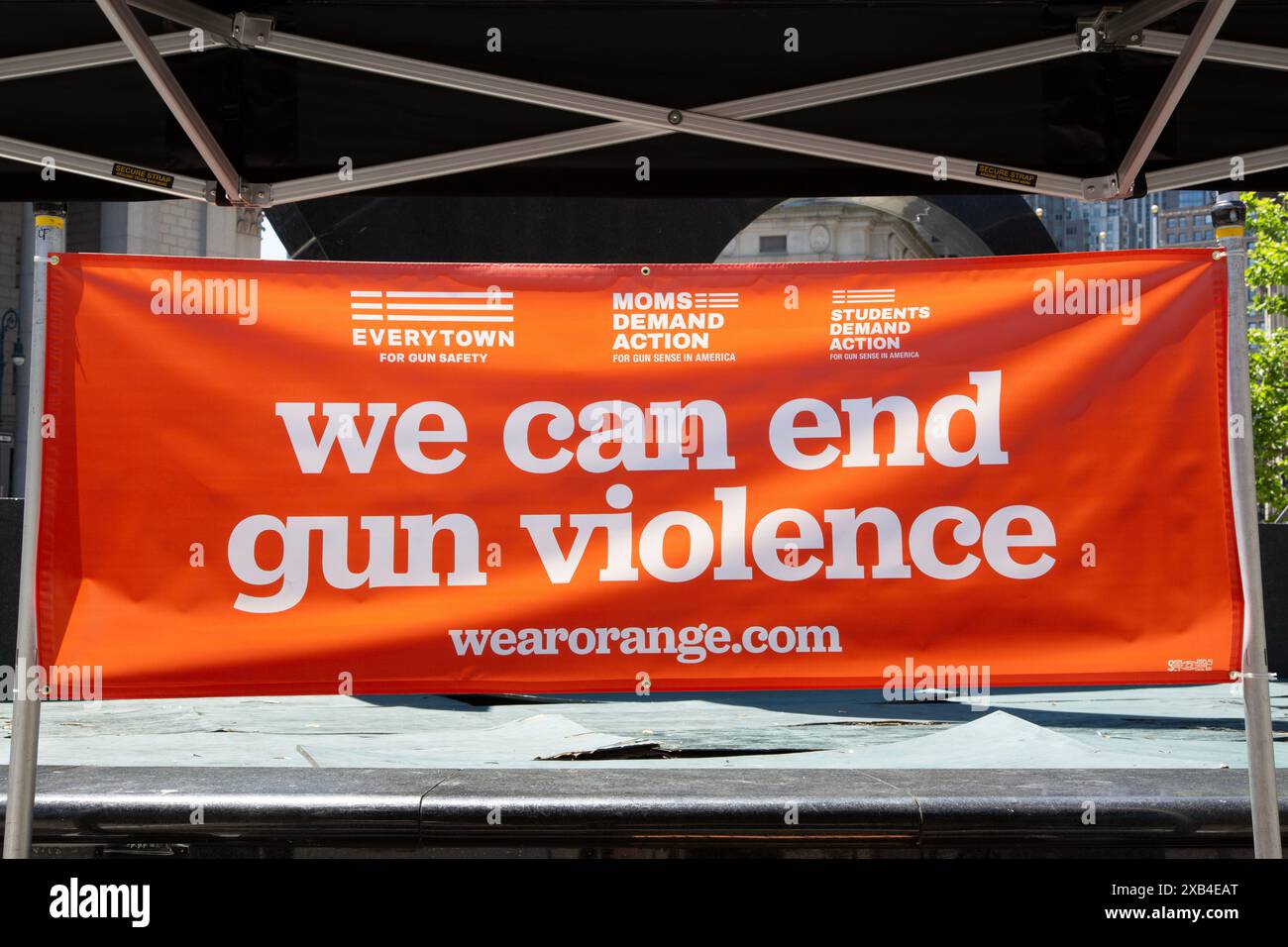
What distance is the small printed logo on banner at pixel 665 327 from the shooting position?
151 inches

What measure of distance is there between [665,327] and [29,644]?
2101 mm

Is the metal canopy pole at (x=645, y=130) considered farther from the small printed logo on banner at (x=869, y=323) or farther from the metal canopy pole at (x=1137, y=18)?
the small printed logo on banner at (x=869, y=323)

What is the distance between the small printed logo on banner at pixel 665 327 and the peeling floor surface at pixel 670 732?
257 centimetres

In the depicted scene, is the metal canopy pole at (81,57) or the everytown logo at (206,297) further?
the metal canopy pole at (81,57)

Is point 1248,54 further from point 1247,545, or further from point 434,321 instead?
point 434,321

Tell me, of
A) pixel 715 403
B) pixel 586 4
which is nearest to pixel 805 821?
pixel 715 403

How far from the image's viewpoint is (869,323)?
386cm

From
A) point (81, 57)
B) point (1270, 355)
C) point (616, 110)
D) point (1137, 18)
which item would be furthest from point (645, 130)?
point (1270, 355)

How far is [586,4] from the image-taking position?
416 cm

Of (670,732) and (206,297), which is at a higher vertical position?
(206,297)

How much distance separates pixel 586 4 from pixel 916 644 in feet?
7.84
